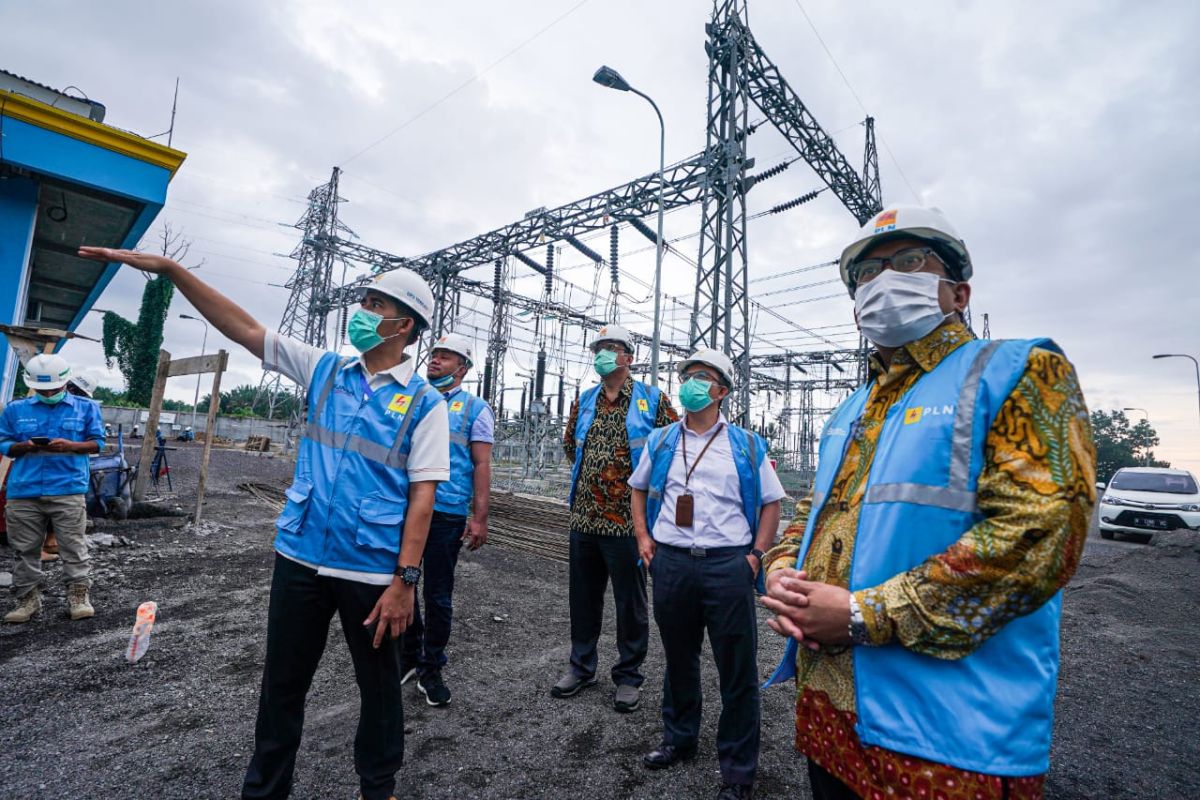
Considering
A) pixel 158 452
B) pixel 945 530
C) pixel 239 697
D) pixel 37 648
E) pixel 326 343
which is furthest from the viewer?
pixel 326 343

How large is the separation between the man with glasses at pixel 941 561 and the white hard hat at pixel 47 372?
6122 mm

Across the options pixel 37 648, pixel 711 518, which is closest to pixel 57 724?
pixel 37 648

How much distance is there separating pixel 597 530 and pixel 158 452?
14.2 metres

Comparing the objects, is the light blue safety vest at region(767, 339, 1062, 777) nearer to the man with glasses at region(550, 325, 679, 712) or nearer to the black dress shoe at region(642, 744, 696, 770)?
the black dress shoe at region(642, 744, 696, 770)

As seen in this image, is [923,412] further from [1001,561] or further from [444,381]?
[444,381]

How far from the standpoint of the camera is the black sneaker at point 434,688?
3.37m

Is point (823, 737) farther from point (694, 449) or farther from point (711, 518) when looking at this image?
point (694, 449)

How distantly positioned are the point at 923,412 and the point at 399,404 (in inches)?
74.7

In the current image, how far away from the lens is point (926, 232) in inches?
56.1

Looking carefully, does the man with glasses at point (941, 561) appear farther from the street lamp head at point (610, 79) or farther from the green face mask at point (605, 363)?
the street lamp head at point (610, 79)

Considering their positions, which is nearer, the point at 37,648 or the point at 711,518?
the point at 711,518

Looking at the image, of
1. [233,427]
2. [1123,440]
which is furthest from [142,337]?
[1123,440]

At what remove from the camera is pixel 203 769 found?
265 cm

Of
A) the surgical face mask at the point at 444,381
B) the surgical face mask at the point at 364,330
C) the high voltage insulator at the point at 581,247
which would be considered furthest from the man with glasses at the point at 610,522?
the high voltage insulator at the point at 581,247
